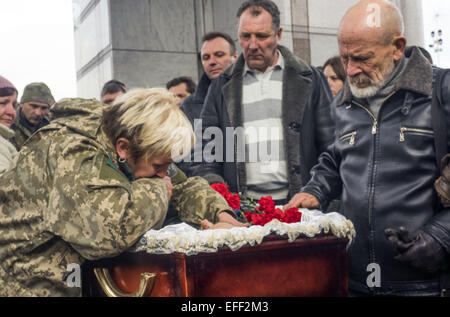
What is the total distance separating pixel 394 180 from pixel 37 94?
417 cm

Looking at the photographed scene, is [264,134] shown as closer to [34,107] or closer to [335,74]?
[335,74]

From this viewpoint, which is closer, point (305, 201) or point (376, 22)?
point (376, 22)

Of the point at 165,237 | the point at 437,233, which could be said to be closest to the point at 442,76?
the point at 437,233

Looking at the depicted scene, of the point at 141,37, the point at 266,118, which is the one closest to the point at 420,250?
the point at 266,118

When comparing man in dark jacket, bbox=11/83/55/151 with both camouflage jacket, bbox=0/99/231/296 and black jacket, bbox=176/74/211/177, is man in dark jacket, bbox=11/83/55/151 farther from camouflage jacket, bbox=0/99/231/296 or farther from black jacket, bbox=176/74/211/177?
camouflage jacket, bbox=0/99/231/296

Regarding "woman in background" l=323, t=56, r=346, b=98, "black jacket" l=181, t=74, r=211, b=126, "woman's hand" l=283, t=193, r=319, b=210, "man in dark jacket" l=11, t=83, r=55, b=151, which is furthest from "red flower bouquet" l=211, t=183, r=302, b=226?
"man in dark jacket" l=11, t=83, r=55, b=151

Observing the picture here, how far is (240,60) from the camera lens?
12.1ft

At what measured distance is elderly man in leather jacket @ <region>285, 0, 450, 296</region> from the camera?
2248 mm

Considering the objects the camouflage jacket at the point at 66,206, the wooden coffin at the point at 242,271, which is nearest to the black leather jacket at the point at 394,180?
the wooden coffin at the point at 242,271

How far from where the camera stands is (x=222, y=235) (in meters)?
1.81

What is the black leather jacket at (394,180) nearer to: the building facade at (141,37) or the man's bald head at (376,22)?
the man's bald head at (376,22)

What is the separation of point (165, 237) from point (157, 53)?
6318 millimetres

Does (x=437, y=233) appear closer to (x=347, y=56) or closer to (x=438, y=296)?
(x=438, y=296)

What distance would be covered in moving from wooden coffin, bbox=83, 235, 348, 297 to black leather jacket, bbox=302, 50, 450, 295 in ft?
1.31
